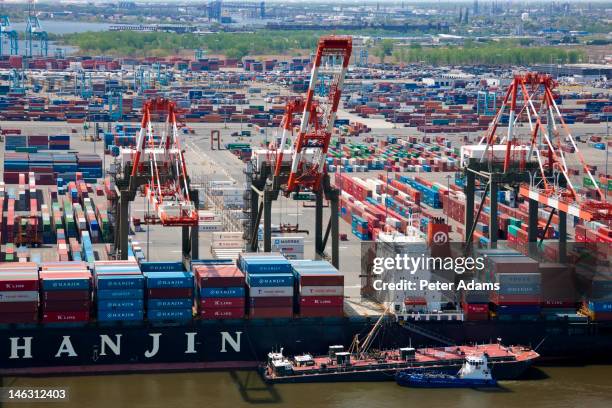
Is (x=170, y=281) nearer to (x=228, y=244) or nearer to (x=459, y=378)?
(x=459, y=378)

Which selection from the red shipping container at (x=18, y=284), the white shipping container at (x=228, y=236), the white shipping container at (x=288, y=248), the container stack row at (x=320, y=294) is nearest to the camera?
the red shipping container at (x=18, y=284)

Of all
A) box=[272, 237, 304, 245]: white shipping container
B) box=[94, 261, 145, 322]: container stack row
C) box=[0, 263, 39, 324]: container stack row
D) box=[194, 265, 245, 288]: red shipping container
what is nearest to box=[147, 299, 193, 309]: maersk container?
box=[94, 261, 145, 322]: container stack row

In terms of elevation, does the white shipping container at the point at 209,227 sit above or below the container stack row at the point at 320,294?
below

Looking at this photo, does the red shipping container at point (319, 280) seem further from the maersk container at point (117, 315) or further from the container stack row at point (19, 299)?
the container stack row at point (19, 299)

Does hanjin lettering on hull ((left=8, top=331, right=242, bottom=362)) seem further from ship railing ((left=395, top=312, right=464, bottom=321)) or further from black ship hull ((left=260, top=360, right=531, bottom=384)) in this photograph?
ship railing ((left=395, top=312, right=464, bottom=321))

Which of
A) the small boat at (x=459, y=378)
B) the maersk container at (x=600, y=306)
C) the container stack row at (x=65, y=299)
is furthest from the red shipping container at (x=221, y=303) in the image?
the maersk container at (x=600, y=306)

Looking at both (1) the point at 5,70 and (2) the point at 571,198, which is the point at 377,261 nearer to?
(2) the point at 571,198
